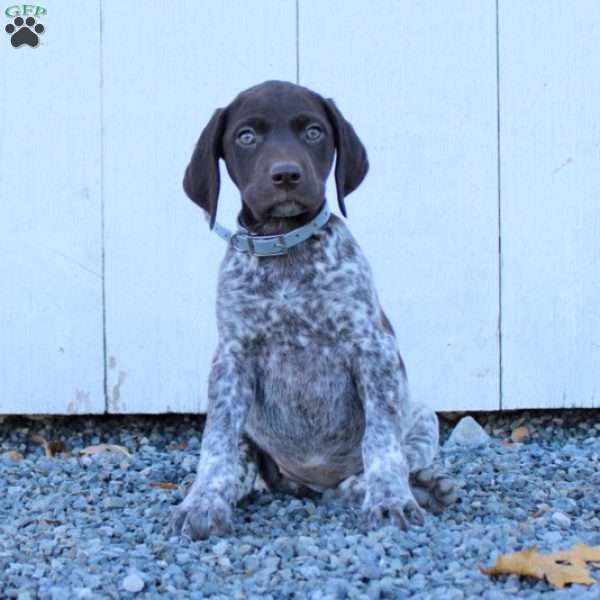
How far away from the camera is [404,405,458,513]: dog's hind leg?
3.70 m

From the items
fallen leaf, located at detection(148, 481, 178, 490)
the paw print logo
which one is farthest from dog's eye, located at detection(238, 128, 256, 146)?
the paw print logo

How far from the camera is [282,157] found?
3.44 metres

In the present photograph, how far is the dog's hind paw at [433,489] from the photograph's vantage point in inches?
145

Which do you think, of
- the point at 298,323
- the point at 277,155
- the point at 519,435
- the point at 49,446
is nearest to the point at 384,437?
the point at 298,323

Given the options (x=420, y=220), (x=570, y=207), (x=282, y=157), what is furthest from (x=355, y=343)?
(x=570, y=207)

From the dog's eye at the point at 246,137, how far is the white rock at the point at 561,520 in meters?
1.55

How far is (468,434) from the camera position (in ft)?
16.7

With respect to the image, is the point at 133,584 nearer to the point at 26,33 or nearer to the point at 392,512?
the point at 392,512

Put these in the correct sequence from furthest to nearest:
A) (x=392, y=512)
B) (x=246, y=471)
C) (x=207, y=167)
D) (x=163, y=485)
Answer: (x=163, y=485)
(x=246, y=471)
(x=207, y=167)
(x=392, y=512)

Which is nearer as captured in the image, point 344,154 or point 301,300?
point 301,300

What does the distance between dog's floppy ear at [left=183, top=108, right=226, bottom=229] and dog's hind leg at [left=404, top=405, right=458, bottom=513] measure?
1061 millimetres

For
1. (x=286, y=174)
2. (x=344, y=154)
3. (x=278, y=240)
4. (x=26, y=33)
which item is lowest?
Answer: (x=278, y=240)

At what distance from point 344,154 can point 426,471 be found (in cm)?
112

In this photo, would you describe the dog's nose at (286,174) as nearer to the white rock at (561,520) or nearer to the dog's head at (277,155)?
the dog's head at (277,155)
